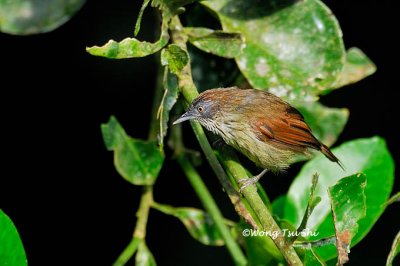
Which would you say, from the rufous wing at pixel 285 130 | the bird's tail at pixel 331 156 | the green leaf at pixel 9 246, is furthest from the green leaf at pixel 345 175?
the green leaf at pixel 9 246

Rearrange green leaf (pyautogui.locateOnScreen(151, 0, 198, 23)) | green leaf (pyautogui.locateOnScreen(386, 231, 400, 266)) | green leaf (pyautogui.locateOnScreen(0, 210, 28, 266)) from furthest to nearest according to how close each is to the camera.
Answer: green leaf (pyautogui.locateOnScreen(151, 0, 198, 23)), green leaf (pyautogui.locateOnScreen(0, 210, 28, 266)), green leaf (pyautogui.locateOnScreen(386, 231, 400, 266))

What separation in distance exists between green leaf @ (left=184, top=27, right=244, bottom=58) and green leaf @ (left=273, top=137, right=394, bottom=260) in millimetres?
615

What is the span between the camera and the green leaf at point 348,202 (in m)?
2.20

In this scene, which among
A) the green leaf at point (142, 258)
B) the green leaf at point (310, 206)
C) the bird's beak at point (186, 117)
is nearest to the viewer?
the green leaf at point (310, 206)

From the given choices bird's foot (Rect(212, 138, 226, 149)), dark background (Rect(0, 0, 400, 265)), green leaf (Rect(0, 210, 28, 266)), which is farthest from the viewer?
dark background (Rect(0, 0, 400, 265))

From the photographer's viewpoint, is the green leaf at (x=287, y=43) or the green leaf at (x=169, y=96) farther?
the green leaf at (x=287, y=43)

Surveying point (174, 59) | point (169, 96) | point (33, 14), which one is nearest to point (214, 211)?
point (169, 96)

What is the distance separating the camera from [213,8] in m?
3.04

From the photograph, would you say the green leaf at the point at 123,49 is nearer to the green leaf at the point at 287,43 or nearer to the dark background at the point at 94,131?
the green leaf at the point at 287,43

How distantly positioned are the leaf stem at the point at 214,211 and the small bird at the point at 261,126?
0.21 m

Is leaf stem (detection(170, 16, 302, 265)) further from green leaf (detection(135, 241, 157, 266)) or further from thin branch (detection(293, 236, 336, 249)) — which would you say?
green leaf (detection(135, 241, 157, 266))

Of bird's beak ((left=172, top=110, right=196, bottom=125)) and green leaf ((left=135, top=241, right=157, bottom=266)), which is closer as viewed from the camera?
bird's beak ((left=172, top=110, right=196, bottom=125))

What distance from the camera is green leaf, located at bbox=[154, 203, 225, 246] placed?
10.5ft

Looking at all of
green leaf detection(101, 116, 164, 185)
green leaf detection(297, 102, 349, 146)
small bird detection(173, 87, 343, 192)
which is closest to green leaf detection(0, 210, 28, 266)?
green leaf detection(101, 116, 164, 185)
